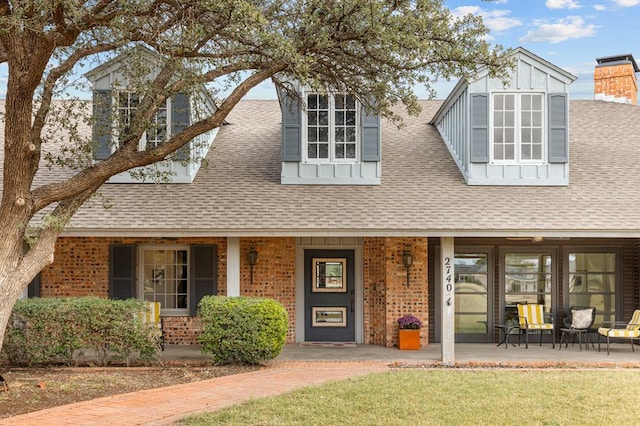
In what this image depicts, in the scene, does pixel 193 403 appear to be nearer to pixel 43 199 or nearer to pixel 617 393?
pixel 43 199

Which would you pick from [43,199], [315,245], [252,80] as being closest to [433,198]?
[315,245]

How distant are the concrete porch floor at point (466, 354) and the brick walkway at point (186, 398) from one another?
1.04m

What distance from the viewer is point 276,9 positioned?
10023 mm

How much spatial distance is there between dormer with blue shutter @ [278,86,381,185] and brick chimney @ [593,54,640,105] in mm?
8667

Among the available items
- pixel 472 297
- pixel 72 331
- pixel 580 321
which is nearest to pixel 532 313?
pixel 580 321

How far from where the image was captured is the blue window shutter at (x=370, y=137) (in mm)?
13461

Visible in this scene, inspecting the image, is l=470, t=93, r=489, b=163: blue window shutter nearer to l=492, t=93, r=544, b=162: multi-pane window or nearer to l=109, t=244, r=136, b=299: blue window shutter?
l=492, t=93, r=544, b=162: multi-pane window

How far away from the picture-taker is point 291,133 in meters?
13.6

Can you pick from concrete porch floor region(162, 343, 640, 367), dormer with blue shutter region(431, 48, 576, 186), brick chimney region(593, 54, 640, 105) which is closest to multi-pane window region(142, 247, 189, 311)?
concrete porch floor region(162, 343, 640, 367)

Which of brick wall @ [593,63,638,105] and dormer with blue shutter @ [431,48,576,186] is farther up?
brick wall @ [593,63,638,105]

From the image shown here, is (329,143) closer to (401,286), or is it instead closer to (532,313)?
(401,286)

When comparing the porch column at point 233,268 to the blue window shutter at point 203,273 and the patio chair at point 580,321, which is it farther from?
the patio chair at point 580,321

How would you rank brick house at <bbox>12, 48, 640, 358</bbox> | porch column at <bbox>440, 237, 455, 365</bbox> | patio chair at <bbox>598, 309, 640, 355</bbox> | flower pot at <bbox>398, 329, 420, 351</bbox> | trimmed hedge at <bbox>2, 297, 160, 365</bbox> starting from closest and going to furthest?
trimmed hedge at <bbox>2, 297, 160, 365</bbox> → porch column at <bbox>440, 237, 455, 365</bbox> → patio chair at <bbox>598, 309, 640, 355</bbox> → brick house at <bbox>12, 48, 640, 358</bbox> → flower pot at <bbox>398, 329, 420, 351</bbox>

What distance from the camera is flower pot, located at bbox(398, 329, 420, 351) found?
42.6 ft
